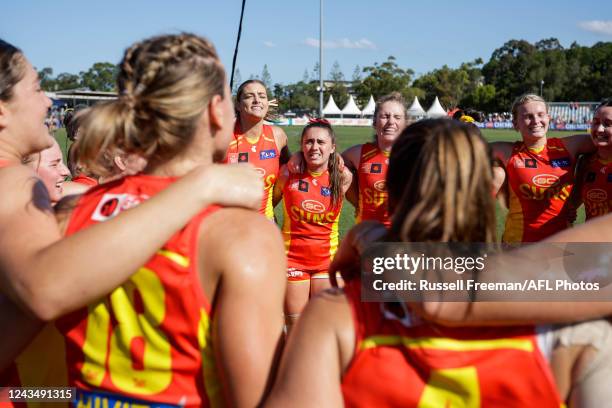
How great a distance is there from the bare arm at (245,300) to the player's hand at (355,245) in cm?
26

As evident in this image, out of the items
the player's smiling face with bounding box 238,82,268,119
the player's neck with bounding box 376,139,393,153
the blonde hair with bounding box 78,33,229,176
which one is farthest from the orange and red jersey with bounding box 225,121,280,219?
the blonde hair with bounding box 78,33,229,176

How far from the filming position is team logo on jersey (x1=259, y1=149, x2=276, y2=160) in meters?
6.30

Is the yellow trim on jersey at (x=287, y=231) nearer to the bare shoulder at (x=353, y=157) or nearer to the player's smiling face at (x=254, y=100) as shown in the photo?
the bare shoulder at (x=353, y=157)

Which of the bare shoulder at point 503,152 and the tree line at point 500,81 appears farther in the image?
the tree line at point 500,81

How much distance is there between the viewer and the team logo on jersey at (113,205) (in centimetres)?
147

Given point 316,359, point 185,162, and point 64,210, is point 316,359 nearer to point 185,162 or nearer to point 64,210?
point 185,162

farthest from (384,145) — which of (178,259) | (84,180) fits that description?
(178,259)

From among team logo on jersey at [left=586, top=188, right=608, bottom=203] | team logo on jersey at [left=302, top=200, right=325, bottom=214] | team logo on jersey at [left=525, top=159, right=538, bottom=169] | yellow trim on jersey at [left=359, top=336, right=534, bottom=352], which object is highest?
team logo on jersey at [left=525, top=159, right=538, bottom=169]

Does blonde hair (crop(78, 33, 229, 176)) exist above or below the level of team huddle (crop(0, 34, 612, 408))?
above

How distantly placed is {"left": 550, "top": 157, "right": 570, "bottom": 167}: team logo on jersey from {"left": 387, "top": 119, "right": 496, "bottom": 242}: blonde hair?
4.56 metres

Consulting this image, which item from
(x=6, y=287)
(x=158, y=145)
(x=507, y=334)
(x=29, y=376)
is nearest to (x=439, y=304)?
(x=507, y=334)

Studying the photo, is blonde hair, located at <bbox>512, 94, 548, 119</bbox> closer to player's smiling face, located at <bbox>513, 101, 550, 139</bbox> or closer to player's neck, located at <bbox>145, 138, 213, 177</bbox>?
player's smiling face, located at <bbox>513, 101, 550, 139</bbox>

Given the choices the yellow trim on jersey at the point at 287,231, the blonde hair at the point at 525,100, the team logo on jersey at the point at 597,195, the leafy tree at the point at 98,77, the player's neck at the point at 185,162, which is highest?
the leafy tree at the point at 98,77

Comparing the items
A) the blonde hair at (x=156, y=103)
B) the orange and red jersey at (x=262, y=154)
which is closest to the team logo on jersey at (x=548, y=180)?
the orange and red jersey at (x=262, y=154)
